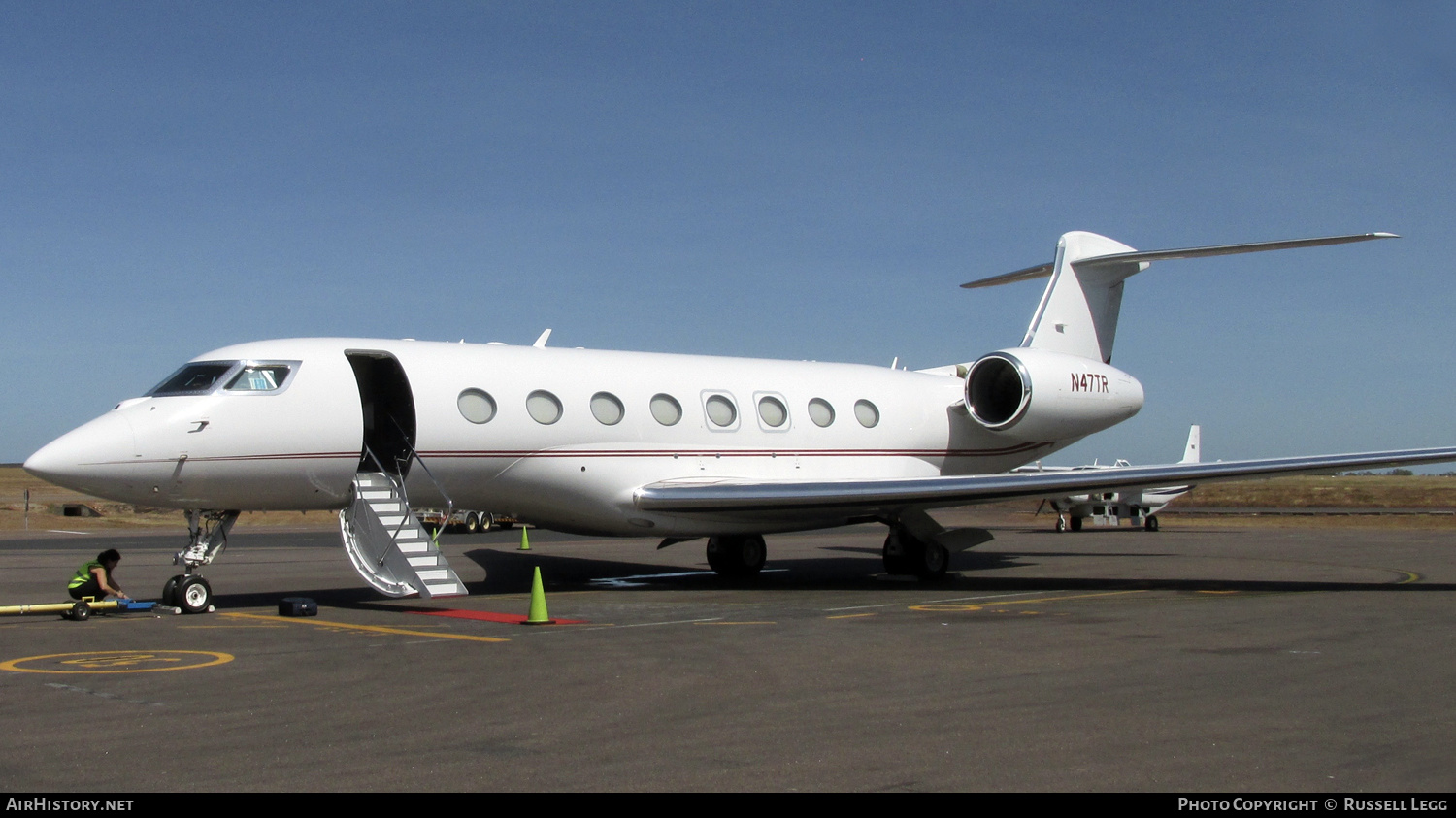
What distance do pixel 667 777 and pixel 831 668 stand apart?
3.61 meters

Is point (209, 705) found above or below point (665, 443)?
below

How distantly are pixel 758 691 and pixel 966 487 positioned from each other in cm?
807

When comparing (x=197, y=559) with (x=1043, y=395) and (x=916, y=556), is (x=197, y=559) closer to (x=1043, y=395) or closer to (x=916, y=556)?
(x=916, y=556)

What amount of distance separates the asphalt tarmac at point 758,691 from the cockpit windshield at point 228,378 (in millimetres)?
2489

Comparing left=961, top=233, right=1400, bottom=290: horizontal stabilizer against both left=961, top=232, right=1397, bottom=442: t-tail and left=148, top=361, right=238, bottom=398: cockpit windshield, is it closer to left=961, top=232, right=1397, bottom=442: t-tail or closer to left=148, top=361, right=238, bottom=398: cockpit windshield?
left=961, top=232, right=1397, bottom=442: t-tail

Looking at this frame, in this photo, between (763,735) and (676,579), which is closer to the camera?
(763,735)

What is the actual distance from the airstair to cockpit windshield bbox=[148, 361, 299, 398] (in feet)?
4.83

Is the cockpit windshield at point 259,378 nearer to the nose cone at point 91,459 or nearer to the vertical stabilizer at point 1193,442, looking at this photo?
the nose cone at point 91,459

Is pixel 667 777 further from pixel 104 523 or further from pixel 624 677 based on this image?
pixel 104 523

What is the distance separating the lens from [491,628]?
1209 centimetres

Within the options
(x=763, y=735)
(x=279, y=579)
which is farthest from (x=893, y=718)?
(x=279, y=579)

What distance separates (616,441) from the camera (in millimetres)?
16562

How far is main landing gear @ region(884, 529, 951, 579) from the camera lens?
18328 millimetres

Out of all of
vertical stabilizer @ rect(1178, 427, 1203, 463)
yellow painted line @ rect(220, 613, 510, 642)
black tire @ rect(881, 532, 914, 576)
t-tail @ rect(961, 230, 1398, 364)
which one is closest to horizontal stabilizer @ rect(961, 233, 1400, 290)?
t-tail @ rect(961, 230, 1398, 364)
